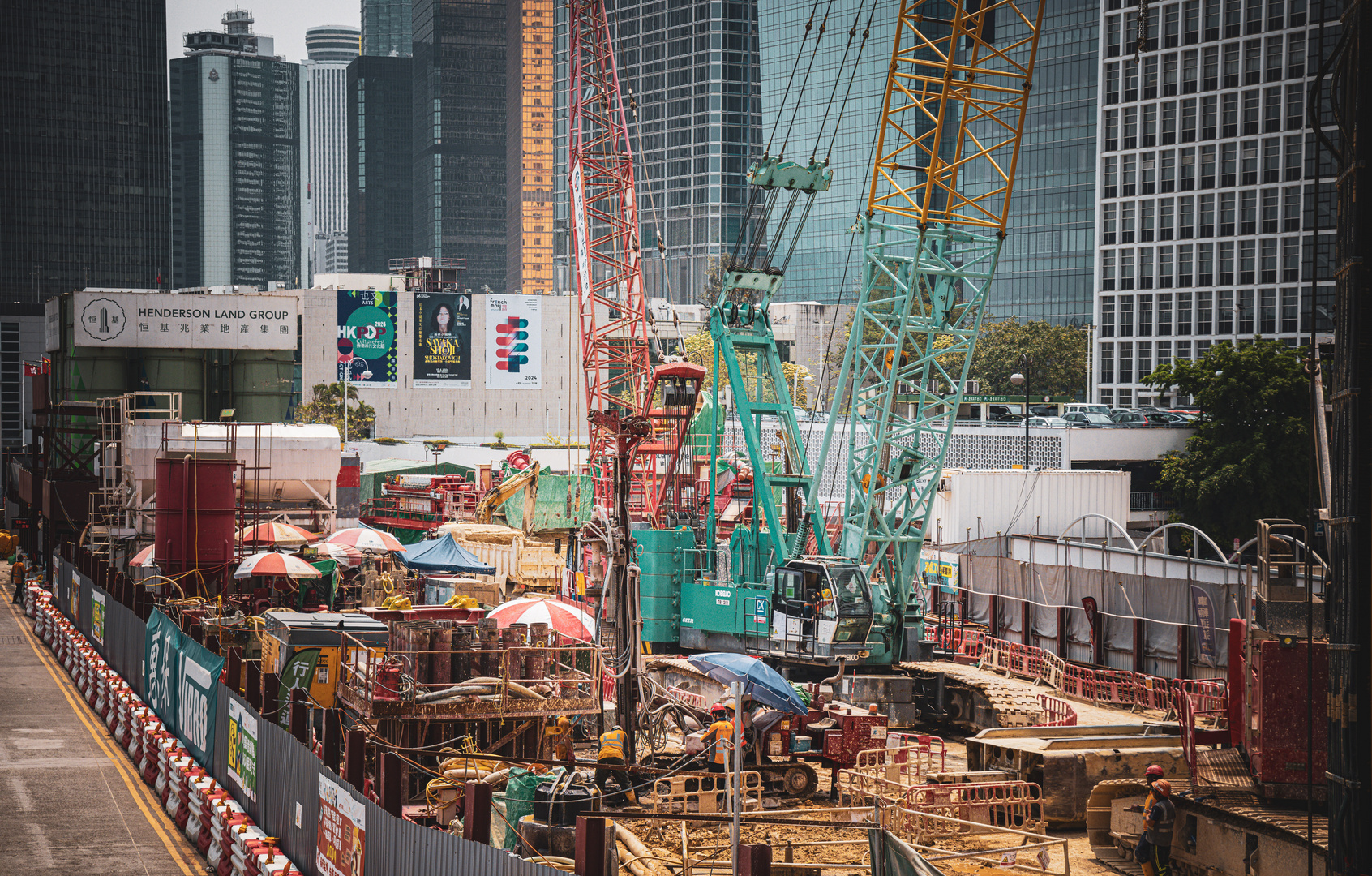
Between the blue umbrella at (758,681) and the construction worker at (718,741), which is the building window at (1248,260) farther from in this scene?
the construction worker at (718,741)

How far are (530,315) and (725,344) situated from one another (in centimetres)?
11373

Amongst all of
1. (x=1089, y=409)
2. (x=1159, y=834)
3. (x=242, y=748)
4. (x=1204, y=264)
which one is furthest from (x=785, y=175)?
(x=1204, y=264)

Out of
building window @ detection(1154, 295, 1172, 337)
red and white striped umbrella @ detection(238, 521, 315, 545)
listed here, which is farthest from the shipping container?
building window @ detection(1154, 295, 1172, 337)

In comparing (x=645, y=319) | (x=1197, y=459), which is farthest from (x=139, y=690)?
(x=1197, y=459)

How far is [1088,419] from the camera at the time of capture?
273 feet

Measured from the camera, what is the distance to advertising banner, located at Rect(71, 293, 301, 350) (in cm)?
7381

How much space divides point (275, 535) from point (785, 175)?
20.7m

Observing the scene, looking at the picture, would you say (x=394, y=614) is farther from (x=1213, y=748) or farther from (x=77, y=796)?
(x=1213, y=748)

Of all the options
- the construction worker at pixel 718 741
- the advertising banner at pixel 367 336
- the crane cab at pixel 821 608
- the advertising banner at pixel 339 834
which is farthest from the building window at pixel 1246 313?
the advertising banner at pixel 339 834

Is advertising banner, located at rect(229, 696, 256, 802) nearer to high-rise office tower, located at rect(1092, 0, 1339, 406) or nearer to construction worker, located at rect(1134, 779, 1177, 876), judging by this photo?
construction worker, located at rect(1134, 779, 1177, 876)

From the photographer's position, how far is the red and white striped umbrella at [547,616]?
1120 inches

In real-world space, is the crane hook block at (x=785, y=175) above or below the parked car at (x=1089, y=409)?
above

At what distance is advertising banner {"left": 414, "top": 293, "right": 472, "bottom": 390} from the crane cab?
387 feet

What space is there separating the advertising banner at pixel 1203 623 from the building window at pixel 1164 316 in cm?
9139
